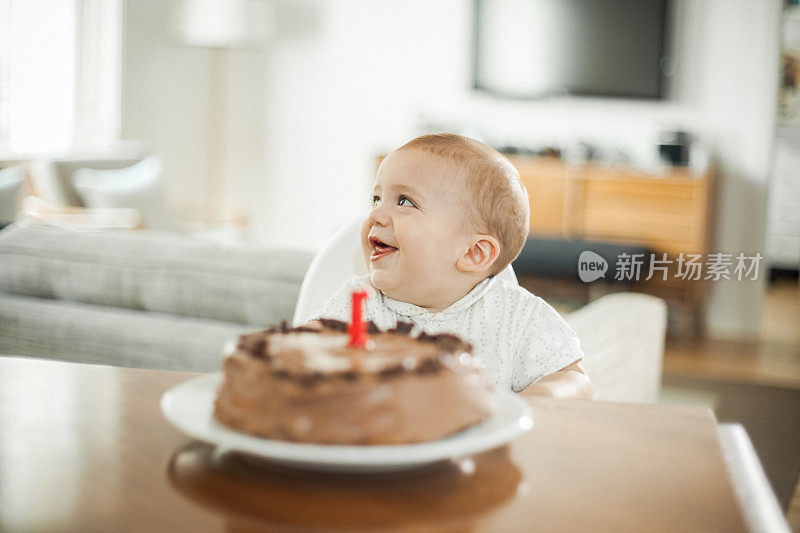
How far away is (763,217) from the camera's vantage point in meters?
4.97

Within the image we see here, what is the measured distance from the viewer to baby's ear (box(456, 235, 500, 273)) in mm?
1131

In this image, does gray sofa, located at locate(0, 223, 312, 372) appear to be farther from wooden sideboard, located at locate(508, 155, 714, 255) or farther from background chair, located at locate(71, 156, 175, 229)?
wooden sideboard, located at locate(508, 155, 714, 255)

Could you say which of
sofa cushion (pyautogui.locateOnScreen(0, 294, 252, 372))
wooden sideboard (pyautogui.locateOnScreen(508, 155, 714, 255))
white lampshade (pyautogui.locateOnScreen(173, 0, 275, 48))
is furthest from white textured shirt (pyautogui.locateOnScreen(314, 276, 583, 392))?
white lampshade (pyautogui.locateOnScreen(173, 0, 275, 48))

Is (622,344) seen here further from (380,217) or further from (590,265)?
(590,265)

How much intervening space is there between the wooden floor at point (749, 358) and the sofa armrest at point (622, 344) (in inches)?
82.1

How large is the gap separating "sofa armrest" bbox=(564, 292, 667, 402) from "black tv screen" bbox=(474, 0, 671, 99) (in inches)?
134

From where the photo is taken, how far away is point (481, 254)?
114 centimetres

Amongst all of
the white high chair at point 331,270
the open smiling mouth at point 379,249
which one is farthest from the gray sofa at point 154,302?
the open smiling mouth at point 379,249

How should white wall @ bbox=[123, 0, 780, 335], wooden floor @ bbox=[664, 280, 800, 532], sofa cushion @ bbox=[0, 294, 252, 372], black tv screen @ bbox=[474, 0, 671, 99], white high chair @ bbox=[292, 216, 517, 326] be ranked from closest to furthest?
white high chair @ bbox=[292, 216, 517, 326] → sofa cushion @ bbox=[0, 294, 252, 372] → wooden floor @ bbox=[664, 280, 800, 532] → white wall @ bbox=[123, 0, 780, 335] → black tv screen @ bbox=[474, 0, 671, 99]

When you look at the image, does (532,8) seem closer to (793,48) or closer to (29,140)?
(793,48)

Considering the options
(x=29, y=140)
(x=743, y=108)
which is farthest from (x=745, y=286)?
(x=29, y=140)

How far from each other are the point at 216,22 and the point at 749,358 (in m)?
3.41

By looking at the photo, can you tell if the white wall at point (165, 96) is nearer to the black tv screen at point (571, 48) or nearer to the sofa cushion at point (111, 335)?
the black tv screen at point (571, 48)

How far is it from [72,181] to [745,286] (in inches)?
138
